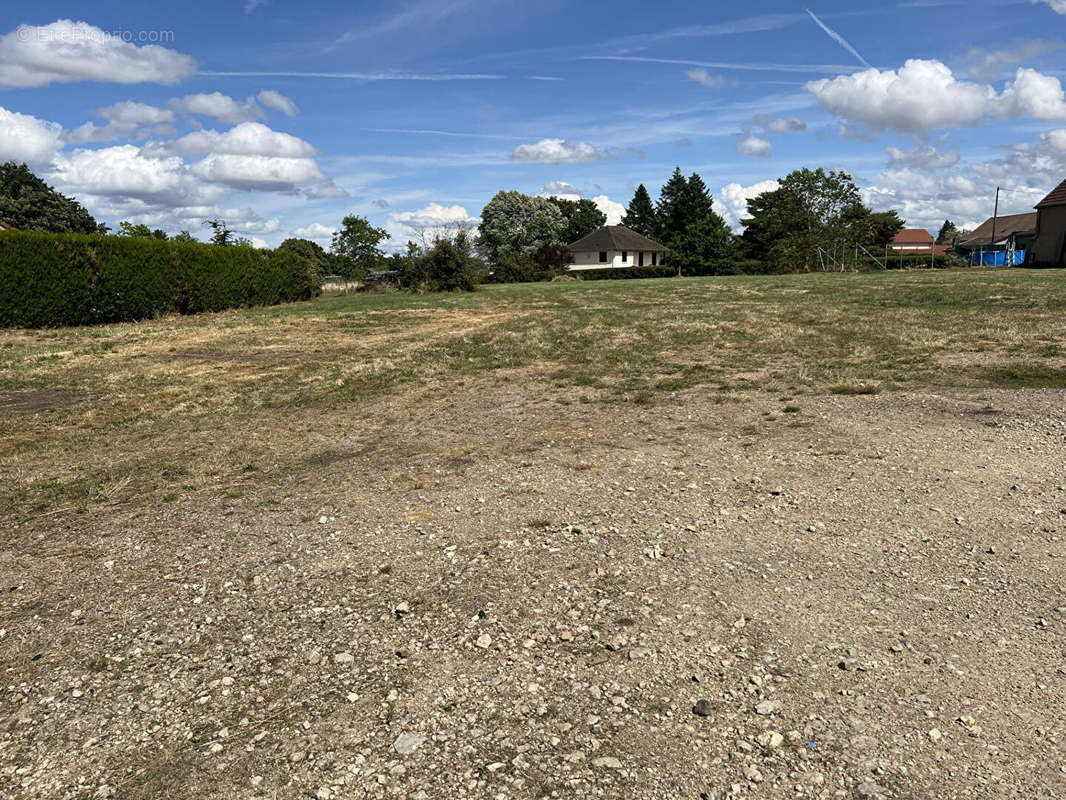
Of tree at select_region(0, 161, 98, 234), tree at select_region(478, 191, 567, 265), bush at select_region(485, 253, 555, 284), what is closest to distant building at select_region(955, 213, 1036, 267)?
bush at select_region(485, 253, 555, 284)

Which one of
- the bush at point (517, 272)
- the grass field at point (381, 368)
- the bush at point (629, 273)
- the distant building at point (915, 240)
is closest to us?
the grass field at point (381, 368)

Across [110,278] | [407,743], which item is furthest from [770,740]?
[110,278]

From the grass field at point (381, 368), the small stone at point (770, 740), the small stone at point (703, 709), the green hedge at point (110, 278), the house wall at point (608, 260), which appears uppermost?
the house wall at point (608, 260)

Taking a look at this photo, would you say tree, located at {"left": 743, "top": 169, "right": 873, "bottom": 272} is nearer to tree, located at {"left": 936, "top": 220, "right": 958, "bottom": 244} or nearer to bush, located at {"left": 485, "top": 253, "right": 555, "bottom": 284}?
bush, located at {"left": 485, "top": 253, "right": 555, "bottom": 284}

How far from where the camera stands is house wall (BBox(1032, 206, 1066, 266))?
1444 inches

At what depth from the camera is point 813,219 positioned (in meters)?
55.2

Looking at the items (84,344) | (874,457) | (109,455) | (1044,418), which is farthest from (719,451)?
(84,344)

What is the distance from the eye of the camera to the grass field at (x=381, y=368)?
6332 mm

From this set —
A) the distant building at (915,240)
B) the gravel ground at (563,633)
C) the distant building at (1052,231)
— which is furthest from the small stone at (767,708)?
the distant building at (915,240)

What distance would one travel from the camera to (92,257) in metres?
18.2

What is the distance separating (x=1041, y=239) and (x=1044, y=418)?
40.5 m

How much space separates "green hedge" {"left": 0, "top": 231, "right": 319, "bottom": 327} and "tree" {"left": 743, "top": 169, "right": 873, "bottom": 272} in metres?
38.7

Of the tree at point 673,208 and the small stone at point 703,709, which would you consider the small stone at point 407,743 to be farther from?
the tree at point 673,208

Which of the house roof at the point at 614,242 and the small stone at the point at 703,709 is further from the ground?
the house roof at the point at 614,242
